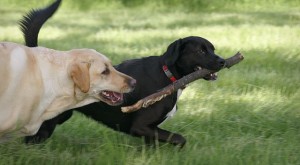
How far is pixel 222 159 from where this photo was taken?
3771mm

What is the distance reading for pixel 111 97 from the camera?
4098mm

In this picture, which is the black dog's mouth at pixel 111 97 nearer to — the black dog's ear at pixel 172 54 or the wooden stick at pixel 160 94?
the wooden stick at pixel 160 94

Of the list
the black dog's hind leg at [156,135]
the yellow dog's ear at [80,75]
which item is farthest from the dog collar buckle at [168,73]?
the yellow dog's ear at [80,75]

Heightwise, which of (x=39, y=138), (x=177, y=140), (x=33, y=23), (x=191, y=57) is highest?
(x=33, y=23)

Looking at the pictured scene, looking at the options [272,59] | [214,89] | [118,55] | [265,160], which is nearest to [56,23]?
[118,55]

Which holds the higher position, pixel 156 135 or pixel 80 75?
pixel 80 75

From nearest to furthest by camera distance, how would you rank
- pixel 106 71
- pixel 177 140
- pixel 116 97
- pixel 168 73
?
pixel 106 71 < pixel 116 97 < pixel 177 140 < pixel 168 73

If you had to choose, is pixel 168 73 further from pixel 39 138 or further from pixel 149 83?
pixel 39 138

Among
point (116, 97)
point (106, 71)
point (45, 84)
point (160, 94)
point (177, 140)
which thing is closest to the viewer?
point (45, 84)

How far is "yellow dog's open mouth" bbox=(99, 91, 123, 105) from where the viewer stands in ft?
13.3

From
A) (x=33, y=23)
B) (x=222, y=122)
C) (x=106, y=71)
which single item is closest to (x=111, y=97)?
(x=106, y=71)

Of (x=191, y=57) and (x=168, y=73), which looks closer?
(x=168, y=73)

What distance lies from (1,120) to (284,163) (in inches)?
76.9

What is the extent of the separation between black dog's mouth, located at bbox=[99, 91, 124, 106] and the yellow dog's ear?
24 cm
